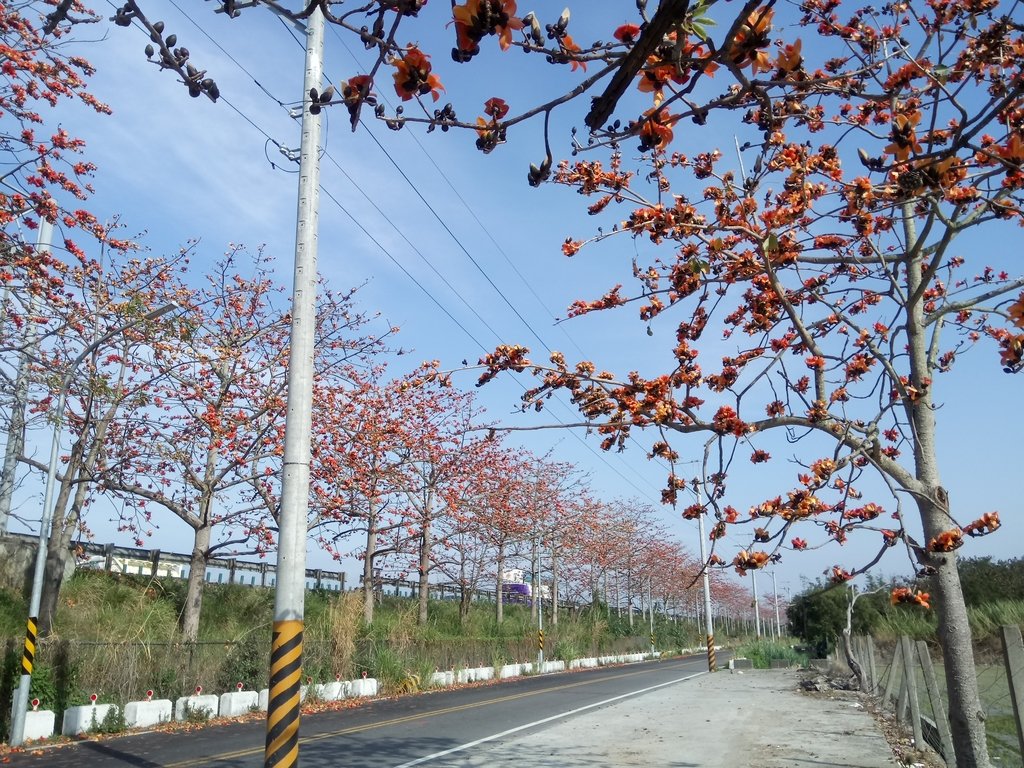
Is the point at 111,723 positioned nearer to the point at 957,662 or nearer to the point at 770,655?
the point at 957,662

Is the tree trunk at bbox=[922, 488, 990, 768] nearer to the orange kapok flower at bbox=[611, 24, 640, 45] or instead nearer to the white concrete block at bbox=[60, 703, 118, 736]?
the orange kapok flower at bbox=[611, 24, 640, 45]

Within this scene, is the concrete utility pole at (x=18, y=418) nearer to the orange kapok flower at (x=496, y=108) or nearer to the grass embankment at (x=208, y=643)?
the grass embankment at (x=208, y=643)

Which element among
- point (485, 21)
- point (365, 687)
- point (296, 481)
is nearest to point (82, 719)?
point (365, 687)

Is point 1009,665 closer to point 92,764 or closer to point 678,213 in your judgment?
point 678,213

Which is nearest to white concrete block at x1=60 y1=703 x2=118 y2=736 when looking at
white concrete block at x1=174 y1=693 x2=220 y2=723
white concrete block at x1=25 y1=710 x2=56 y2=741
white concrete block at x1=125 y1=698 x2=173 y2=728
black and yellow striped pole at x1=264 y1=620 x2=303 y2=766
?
white concrete block at x1=25 y1=710 x2=56 y2=741

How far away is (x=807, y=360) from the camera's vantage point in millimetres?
6113

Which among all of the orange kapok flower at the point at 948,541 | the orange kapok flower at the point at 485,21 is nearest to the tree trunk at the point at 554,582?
the orange kapok flower at the point at 948,541

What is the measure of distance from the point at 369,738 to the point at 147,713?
4702 millimetres

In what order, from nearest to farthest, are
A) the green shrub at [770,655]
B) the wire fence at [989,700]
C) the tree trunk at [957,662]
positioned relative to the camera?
the wire fence at [989,700] → the tree trunk at [957,662] → the green shrub at [770,655]

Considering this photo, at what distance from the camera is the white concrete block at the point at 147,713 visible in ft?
44.9

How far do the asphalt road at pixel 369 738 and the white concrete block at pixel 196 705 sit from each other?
2.43 feet

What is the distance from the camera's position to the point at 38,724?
1227 centimetres

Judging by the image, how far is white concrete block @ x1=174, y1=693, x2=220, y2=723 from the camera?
14.7m

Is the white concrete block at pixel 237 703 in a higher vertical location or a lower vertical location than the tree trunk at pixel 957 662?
lower
